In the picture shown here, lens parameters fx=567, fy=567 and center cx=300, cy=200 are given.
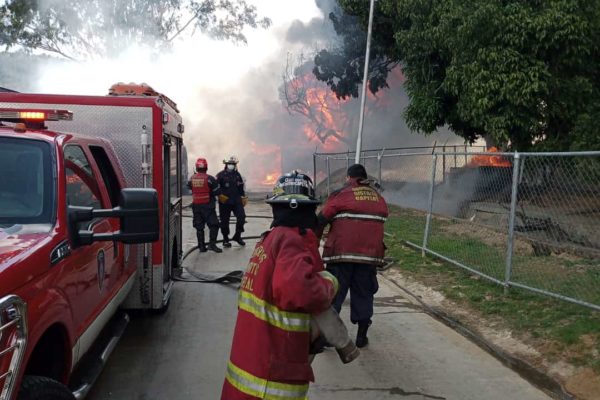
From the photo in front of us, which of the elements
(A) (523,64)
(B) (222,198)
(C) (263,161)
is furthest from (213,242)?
(C) (263,161)

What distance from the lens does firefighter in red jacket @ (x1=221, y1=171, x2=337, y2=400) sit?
2297mm

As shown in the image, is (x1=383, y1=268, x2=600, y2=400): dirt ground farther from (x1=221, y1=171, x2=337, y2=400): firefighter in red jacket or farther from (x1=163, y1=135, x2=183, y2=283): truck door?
(x1=163, y1=135, x2=183, y2=283): truck door

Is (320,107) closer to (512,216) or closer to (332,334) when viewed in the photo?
(512,216)

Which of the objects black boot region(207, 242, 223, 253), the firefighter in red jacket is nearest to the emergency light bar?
the firefighter in red jacket

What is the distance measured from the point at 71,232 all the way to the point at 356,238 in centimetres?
259

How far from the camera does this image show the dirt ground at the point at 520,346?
423 cm

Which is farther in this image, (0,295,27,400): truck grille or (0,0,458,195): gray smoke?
(0,0,458,195): gray smoke

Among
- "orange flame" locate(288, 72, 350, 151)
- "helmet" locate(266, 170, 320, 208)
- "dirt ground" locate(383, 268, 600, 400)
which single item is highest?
"orange flame" locate(288, 72, 350, 151)

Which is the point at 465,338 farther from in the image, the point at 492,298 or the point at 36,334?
the point at 36,334

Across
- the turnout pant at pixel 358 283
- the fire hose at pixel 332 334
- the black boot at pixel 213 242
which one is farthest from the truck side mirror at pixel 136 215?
the black boot at pixel 213 242

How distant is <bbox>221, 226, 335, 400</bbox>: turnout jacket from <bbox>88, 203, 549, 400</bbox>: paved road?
1786 millimetres

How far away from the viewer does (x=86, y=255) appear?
3309mm

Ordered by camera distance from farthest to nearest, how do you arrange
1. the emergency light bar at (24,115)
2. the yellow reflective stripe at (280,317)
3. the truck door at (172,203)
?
the truck door at (172,203) → the emergency light bar at (24,115) → the yellow reflective stripe at (280,317)

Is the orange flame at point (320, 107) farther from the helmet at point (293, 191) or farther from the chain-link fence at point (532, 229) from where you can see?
the helmet at point (293, 191)
